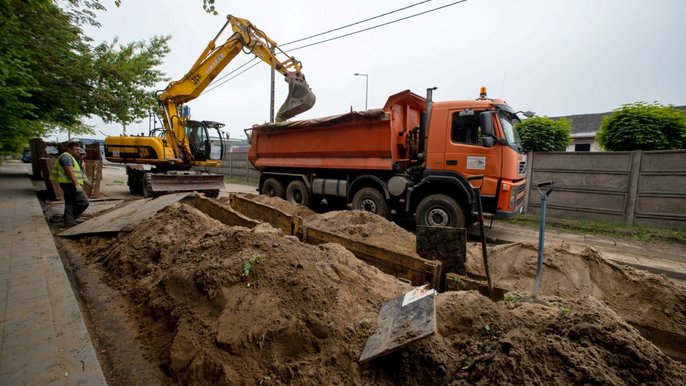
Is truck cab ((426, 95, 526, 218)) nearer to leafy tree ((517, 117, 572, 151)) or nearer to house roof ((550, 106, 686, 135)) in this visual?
leafy tree ((517, 117, 572, 151))

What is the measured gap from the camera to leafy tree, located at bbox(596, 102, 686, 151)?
740 cm

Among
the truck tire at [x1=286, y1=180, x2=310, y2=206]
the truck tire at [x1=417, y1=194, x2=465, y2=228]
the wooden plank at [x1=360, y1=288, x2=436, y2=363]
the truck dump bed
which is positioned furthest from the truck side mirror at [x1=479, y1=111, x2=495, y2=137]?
the truck tire at [x1=286, y1=180, x2=310, y2=206]

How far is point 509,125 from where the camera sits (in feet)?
19.5

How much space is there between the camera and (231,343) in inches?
85.7

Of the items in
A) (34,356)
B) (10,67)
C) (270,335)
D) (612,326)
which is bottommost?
(34,356)

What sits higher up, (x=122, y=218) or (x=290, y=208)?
(x=122, y=218)

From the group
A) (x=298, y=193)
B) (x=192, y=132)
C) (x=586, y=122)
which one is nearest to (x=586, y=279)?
(x=298, y=193)

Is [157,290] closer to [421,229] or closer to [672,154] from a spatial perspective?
[421,229]

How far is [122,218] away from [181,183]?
4.32m

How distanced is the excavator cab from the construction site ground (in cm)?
781

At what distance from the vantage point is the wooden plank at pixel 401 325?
177 centimetres

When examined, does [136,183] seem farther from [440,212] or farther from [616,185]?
[616,185]

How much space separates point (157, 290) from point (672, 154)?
32.3ft

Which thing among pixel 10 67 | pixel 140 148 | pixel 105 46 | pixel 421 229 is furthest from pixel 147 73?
pixel 421 229
